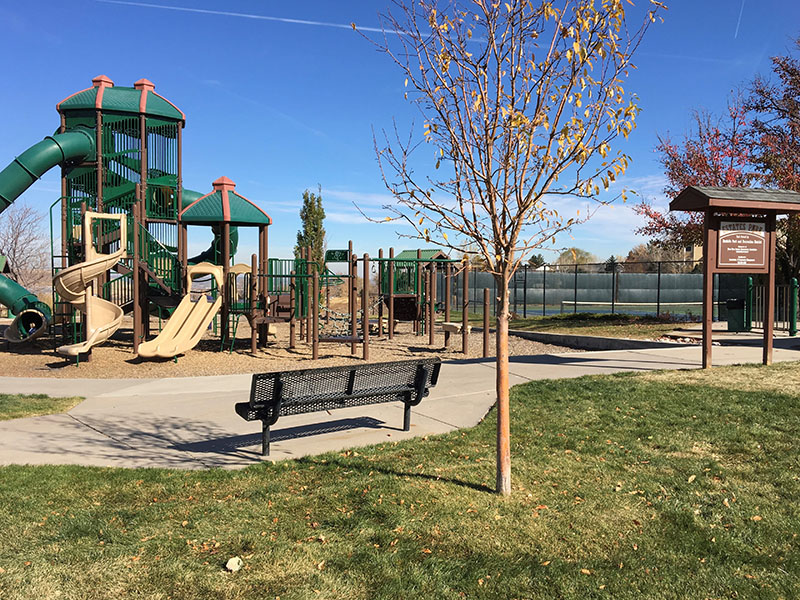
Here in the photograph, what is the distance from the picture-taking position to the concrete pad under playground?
5.82 m

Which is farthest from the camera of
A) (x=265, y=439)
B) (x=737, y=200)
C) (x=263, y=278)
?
(x=263, y=278)

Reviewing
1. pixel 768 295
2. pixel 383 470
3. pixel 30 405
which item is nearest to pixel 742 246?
pixel 768 295

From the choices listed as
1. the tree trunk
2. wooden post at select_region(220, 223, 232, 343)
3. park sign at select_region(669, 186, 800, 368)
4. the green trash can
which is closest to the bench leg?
the tree trunk

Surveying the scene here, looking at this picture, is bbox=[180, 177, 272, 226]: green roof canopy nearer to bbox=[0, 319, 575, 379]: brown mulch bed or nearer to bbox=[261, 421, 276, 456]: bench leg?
bbox=[0, 319, 575, 379]: brown mulch bed

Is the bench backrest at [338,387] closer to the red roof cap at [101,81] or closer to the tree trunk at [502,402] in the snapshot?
the tree trunk at [502,402]

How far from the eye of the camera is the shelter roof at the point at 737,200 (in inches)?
382

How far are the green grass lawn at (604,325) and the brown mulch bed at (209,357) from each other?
1.69 m

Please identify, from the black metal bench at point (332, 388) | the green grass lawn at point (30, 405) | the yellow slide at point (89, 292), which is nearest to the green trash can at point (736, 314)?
the black metal bench at point (332, 388)

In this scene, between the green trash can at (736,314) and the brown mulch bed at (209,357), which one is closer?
the brown mulch bed at (209,357)

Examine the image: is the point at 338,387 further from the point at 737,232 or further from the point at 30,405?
the point at 737,232

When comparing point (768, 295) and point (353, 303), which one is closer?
point (768, 295)

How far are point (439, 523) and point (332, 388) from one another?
7.95ft

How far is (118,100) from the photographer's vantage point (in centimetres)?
1714

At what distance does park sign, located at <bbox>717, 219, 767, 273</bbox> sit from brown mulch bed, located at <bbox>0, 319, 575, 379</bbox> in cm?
605
